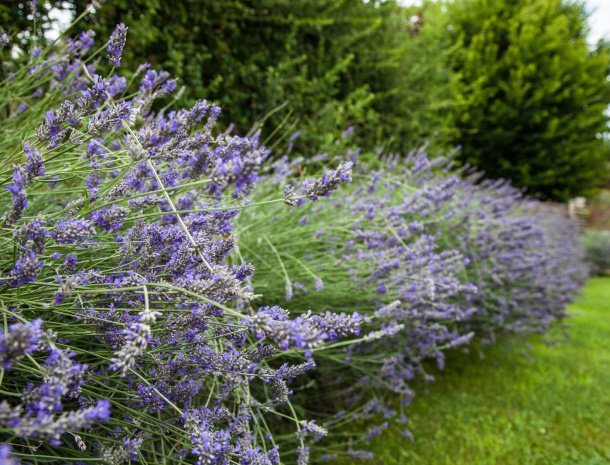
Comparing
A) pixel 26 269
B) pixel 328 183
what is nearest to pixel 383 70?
pixel 328 183

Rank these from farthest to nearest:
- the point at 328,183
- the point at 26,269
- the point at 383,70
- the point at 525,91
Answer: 1. the point at 525,91
2. the point at 383,70
3. the point at 328,183
4. the point at 26,269

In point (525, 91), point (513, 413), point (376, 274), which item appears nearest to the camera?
point (376, 274)

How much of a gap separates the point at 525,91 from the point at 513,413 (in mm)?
7953

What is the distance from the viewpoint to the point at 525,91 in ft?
30.5

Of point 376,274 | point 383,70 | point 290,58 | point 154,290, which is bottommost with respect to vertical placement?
point 376,274

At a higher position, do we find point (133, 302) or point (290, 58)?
point (290, 58)

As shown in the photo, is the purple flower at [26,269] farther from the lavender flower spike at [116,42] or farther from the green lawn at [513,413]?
the green lawn at [513,413]

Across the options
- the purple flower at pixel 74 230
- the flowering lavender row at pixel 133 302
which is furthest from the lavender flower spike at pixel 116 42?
the purple flower at pixel 74 230

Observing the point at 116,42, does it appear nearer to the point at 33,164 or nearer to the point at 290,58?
Result: the point at 33,164

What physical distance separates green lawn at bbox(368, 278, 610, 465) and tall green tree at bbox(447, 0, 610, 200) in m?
6.01

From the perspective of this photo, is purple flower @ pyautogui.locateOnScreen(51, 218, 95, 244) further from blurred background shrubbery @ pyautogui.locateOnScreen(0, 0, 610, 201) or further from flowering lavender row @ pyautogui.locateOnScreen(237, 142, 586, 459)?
blurred background shrubbery @ pyautogui.locateOnScreen(0, 0, 610, 201)

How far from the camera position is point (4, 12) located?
282 centimetres

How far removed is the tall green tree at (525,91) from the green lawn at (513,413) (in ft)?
19.7

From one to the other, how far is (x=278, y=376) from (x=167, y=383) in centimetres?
27
